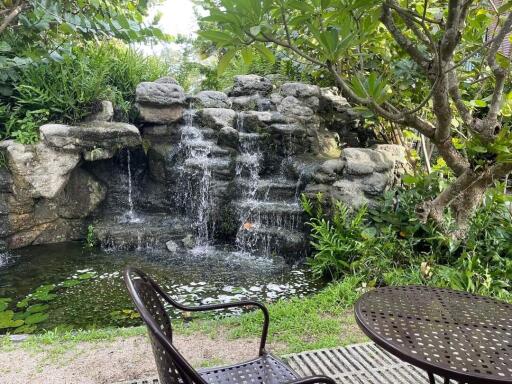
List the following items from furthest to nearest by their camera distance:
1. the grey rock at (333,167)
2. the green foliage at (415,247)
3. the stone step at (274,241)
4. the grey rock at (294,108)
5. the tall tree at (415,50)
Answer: the grey rock at (294,108)
the grey rock at (333,167)
the stone step at (274,241)
the green foliage at (415,247)
the tall tree at (415,50)

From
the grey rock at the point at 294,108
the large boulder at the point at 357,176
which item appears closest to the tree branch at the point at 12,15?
the large boulder at the point at 357,176

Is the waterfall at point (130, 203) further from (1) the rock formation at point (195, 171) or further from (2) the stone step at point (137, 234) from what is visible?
(2) the stone step at point (137, 234)

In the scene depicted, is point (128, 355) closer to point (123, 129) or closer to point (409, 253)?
point (409, 253)

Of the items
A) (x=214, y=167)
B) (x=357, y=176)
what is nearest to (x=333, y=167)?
(x=357, y=176)

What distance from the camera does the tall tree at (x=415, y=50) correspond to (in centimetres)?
181

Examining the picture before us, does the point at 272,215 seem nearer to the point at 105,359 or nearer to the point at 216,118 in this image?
the point at 216,118

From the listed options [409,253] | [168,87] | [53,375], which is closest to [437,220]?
[409,253]

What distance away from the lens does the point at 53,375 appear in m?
2.60

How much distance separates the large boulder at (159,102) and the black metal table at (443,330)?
6335mm

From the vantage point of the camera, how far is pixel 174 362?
1.15 metres

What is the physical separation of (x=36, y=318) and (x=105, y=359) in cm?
162

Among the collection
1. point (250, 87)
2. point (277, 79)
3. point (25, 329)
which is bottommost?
point (25, 329)

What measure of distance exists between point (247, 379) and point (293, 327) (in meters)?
1.51

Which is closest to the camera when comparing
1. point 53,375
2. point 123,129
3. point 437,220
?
point 53,375
